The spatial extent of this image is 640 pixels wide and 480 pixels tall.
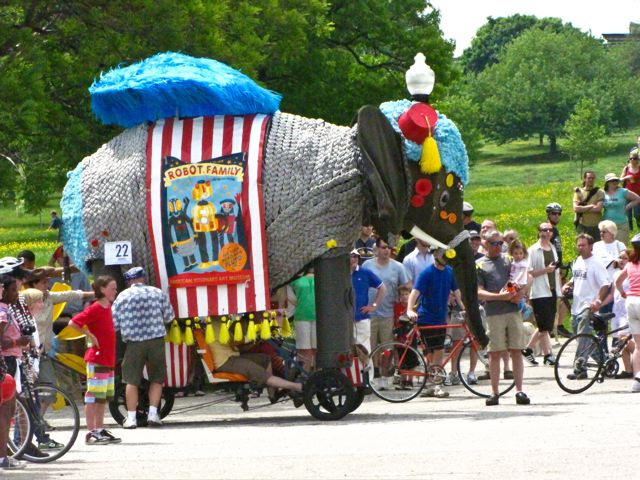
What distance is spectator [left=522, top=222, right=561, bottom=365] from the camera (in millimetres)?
19938

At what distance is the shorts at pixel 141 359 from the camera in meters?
14.7

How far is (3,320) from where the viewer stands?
1172 centimetres

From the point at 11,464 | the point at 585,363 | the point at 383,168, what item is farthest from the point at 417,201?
the point at 11,464

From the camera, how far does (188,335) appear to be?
15.0 meters

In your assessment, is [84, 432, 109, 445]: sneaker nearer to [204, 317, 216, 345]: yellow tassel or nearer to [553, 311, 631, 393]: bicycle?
[204, 317, 216, 345]: yellow tassel

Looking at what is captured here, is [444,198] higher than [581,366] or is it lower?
higher

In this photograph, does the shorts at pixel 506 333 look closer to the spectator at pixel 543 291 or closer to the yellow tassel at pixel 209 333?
the yellow tassel at pixel 209 333

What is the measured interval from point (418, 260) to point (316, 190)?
453 cm

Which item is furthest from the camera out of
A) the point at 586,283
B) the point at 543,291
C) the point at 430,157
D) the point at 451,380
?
the point at 543,291

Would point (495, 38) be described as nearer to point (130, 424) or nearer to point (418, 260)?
point (418, 260)

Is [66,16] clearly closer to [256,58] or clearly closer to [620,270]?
[256,58]

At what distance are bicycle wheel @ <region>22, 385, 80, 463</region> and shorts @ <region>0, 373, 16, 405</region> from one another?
0.74 m

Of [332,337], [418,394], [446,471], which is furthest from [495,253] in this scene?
[446,471]

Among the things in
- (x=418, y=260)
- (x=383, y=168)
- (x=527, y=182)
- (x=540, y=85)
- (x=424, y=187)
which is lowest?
(x=418, y=260)
